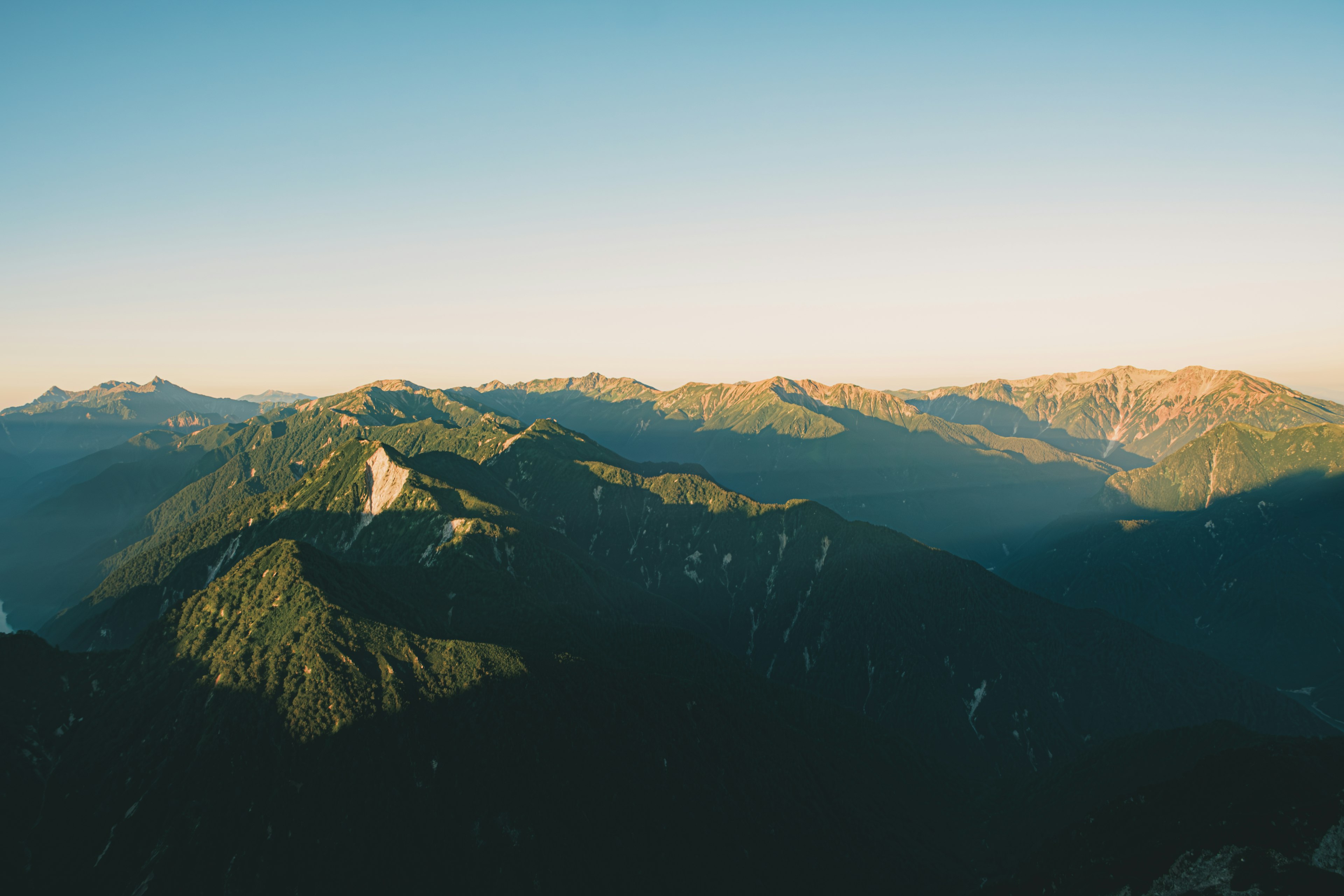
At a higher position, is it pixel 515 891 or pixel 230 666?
pixel 230 666

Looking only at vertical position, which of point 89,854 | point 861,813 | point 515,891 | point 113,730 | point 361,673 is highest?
point 361,673

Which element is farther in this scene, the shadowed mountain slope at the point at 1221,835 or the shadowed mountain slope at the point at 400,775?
the shadowed mountain slope at the point at 400,775

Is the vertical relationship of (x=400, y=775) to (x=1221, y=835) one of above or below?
below

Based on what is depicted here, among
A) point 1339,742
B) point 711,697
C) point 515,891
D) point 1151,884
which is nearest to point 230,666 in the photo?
point 515,891

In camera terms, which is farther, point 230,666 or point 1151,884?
point 230,666

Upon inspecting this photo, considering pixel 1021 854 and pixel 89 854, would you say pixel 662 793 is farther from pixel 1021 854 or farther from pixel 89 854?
pixel 89 854

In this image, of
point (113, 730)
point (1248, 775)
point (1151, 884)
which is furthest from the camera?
point (113, 730)

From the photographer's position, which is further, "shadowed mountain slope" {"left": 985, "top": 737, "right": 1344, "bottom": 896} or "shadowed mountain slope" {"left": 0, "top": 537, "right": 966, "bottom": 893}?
"shadowed mountain slope" {"left": 0, "top": 537, "right": 966, "bottom": 893}

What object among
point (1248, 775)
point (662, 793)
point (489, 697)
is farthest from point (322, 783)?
point (1248, 775)

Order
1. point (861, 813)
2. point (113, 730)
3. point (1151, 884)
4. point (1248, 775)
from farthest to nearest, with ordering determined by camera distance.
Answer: point (861, 813)
point (113, 730)
point (1248, 775)
point (1151, 884)

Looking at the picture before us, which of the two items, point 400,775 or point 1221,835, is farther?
point 400,775
